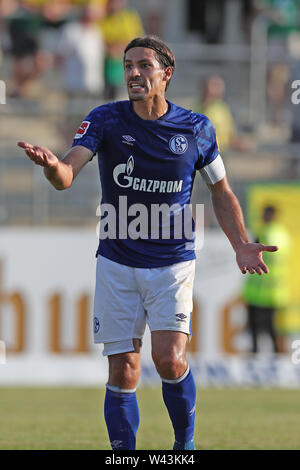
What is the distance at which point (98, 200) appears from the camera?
14477 mm

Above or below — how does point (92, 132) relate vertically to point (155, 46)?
below

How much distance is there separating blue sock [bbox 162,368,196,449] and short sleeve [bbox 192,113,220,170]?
137 cm

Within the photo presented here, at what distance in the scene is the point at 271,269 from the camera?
1461 centimetres

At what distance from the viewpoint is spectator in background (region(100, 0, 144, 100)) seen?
50.6 feet

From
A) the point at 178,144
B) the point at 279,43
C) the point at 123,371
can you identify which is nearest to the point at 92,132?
the point at 178,144

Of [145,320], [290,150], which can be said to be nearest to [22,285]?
[290,150]

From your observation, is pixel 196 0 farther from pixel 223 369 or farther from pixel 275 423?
pixel 275 423

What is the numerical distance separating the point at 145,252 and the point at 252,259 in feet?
2.23

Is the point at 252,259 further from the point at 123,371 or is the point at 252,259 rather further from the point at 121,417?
the point at 121,417

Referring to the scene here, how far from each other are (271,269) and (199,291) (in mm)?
1140

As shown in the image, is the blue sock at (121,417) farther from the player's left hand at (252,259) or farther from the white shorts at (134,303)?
the player's left hand at (252,259)

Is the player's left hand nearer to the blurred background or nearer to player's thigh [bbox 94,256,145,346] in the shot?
player's thigh [bbox 94,256,145,346]

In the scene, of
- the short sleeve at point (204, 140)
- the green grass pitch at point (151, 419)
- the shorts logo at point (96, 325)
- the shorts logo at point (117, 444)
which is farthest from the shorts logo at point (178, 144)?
the green grass pitch at point (151, 419)

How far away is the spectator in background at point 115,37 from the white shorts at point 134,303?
9.09 m
